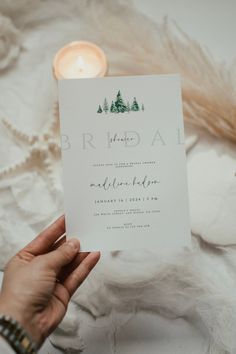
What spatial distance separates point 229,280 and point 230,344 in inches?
5.2

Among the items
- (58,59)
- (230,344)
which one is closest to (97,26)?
(58,59)

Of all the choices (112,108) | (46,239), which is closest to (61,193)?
(46,239)

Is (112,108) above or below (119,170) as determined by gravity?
above

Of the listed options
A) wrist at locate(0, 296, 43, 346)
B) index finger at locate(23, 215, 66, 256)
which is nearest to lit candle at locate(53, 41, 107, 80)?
index finger at locate(23, 215, 66, 256)

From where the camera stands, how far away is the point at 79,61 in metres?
0.87

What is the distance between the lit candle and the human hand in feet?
1.20

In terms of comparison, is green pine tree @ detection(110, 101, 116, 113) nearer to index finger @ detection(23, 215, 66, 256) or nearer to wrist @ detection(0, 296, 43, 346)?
index finger @ detection(23, 215, 66, 256)

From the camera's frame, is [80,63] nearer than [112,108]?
No

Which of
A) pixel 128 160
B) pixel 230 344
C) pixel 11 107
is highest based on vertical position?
pixel 11 107

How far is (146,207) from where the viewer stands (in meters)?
0.69

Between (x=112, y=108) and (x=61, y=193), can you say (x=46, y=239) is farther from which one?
(x=112, y=108)

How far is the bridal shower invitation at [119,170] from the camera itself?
0.68 metres

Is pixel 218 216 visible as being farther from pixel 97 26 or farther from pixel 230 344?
pixel 97 26

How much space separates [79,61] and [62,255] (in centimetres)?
47
